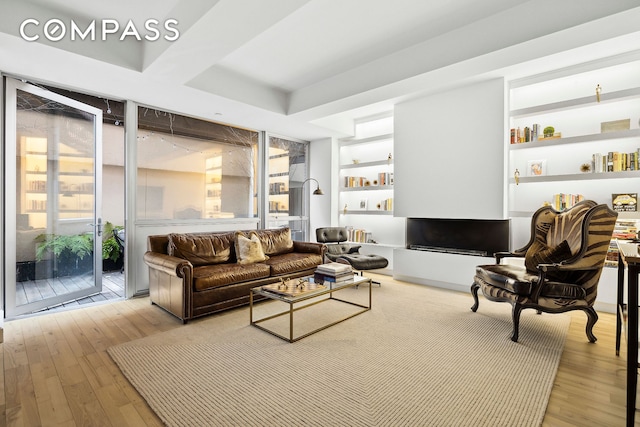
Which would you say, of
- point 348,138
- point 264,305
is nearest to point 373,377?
point 264,305

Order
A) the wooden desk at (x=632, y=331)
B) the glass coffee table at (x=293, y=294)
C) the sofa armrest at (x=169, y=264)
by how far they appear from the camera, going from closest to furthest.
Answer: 1. the wooden desk at (x=632, y=331)
2. the glass coffee table at (x=293, y=294)
3. the sofa armrest at (x=169, y=264)

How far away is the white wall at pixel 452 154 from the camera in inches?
167

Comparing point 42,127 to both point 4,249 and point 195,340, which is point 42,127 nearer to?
point 4,249

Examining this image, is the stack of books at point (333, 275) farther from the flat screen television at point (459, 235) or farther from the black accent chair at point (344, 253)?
the flat screen television at point (459, 235)

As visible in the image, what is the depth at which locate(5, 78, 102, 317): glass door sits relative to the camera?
3.36 meters

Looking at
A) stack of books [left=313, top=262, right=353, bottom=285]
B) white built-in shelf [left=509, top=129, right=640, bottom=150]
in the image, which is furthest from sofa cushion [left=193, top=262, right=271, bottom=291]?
white built-in shelf [left=509, top=129, right=640, bottom=150]

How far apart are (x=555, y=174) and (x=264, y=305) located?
4.06m

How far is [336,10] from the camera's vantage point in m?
2.80

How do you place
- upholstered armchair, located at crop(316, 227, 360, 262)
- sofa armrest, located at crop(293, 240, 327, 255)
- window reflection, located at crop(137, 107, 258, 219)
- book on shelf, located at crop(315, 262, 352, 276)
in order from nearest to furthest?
1. book on shelf, located at crop(315, 262, 352, 276)
2. window reflection, located at crop(137, 107, 258, 219)
3. sofa armrest, located at crop(293, 240, 327, 255)
4. upholstered armchair, located at crop(316, 227, 360, 262)

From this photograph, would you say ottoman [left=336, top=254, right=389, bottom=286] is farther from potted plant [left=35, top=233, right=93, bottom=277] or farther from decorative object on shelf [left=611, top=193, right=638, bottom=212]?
potted plant [left=35, top=233, right=93, bottom=277]

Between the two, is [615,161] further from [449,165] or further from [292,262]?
[292,262]

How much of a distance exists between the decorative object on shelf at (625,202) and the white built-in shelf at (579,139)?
0.65 metres

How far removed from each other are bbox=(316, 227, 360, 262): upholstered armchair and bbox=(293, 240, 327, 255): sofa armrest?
158mm

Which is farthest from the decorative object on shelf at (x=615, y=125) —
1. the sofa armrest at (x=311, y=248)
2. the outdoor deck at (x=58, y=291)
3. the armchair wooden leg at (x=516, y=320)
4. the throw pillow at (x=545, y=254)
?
the outdoor deck at (x=58, y=291)
